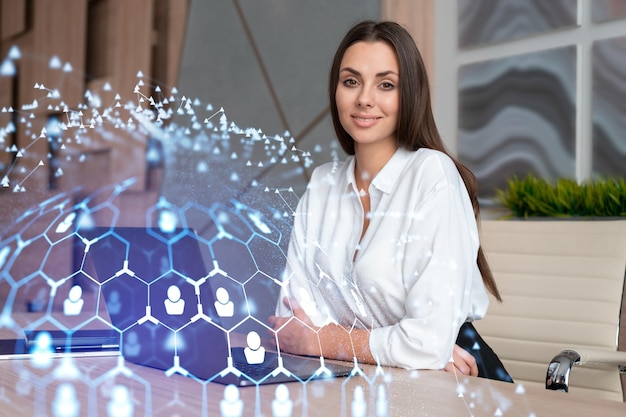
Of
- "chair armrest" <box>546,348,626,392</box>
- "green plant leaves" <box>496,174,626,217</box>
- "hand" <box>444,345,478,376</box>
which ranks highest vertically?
"green plant leaves" <box>496,174,626,217</box>

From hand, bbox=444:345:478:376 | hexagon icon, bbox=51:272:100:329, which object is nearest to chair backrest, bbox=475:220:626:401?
hand, bbox=444:345:478:376

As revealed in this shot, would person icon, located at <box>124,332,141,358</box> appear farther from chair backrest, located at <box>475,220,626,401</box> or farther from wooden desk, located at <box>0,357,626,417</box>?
chair backrest, located at <box>475,220,626,401</box>

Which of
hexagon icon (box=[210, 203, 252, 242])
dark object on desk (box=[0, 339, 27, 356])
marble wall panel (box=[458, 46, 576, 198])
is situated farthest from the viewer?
marble wall panel (box=[458, 46, 576, 198])

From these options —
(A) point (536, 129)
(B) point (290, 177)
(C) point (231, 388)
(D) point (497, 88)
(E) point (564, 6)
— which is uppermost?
(E) point (564, 6)

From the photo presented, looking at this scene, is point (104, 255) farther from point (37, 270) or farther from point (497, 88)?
point (497, 88)

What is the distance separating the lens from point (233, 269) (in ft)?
1.26

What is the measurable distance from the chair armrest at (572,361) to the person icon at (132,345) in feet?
2.92

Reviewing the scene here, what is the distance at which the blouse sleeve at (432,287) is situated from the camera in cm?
74

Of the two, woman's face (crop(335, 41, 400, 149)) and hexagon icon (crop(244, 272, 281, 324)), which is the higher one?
woman's face (crop(335, 41, 400, 149))

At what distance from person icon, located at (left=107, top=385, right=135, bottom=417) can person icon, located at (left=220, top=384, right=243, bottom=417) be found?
0.06m

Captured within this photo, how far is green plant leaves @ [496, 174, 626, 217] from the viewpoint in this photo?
1759 millimetres

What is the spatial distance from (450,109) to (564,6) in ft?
1.64

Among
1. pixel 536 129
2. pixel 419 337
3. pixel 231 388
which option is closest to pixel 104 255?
pixel 231 388

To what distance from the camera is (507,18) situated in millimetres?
2266
